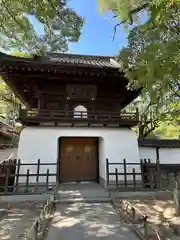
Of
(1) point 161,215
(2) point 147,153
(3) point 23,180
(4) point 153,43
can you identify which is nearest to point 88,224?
(1) point 161,215

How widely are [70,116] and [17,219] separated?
564 cm

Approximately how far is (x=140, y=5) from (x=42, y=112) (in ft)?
21.4

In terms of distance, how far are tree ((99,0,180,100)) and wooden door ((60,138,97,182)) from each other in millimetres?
5461

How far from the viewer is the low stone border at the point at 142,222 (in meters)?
4.52

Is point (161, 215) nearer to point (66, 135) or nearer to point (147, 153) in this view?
point (66, 135)

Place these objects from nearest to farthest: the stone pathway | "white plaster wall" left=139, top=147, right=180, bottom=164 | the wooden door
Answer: the stone pathway, the wooden door, "white plaster wall" left=139, top=147, right=180, bottom=164

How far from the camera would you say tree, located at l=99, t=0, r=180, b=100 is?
5.63 m

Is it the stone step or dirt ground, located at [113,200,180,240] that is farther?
the stone step

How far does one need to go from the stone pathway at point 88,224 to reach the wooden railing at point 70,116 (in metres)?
4.34

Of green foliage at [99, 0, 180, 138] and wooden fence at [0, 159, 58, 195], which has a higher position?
green foliage at [99, 0, 180, 138]

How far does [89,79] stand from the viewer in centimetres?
1074

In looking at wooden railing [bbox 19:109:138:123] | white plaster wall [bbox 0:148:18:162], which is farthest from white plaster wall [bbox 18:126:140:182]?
white plaster wall [bbox 0:148:18:162]

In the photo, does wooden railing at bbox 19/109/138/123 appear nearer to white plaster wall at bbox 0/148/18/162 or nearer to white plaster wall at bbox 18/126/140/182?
white plaster wall at bbox 18/126/140/182

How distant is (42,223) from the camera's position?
5.30m
